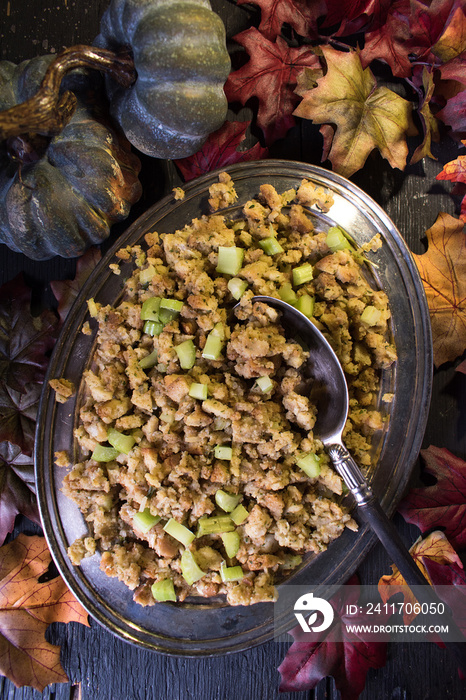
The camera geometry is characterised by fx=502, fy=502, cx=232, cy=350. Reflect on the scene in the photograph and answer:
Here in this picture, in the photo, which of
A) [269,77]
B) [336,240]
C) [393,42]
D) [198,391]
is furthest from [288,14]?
[198,391]

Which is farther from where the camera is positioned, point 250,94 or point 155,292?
point 250,94

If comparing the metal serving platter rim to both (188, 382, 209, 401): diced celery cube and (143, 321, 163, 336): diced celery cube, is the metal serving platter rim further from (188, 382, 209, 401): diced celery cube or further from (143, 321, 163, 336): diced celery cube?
(188, 382, 209, 401): diced celery cube

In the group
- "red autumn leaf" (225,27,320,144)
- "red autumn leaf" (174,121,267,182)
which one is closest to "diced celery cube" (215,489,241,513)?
"red autumn leaf" (174,121,267,182)

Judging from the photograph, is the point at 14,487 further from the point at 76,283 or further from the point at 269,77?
the point at 269,77

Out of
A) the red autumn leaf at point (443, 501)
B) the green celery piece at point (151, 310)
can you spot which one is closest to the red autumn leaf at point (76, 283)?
the green celery piece at point (151, 310)

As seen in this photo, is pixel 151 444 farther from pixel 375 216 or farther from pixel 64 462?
pixel 375 216

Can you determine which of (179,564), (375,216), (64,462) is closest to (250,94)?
(375,216)
